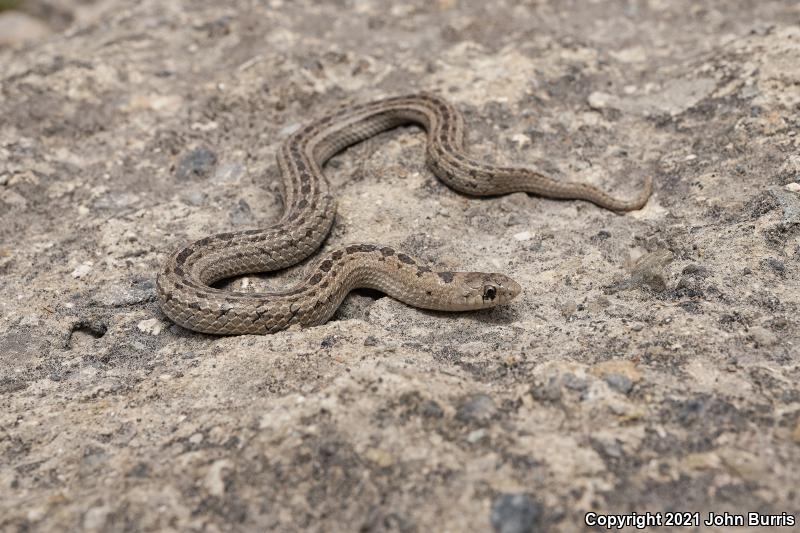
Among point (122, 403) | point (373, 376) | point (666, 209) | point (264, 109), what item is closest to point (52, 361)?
point (122, 403)

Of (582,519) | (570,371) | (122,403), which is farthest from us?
(122,403)

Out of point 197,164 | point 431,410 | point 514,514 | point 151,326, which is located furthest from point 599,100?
point 514,514

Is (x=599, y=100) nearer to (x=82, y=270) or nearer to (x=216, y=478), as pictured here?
(x=82, y=270)

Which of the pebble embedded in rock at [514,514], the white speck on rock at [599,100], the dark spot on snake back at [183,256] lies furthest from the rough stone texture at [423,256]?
the dark spot on snake back at [183,256]

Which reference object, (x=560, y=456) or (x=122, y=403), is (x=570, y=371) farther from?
(x=122, y=403)

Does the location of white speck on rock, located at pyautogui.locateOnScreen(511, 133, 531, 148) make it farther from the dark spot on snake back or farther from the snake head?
the dark spot on snake back

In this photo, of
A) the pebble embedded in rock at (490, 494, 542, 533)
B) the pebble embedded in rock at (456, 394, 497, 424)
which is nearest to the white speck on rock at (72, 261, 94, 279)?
the pebble embedded in rock at (456, 394, 497, 424)
